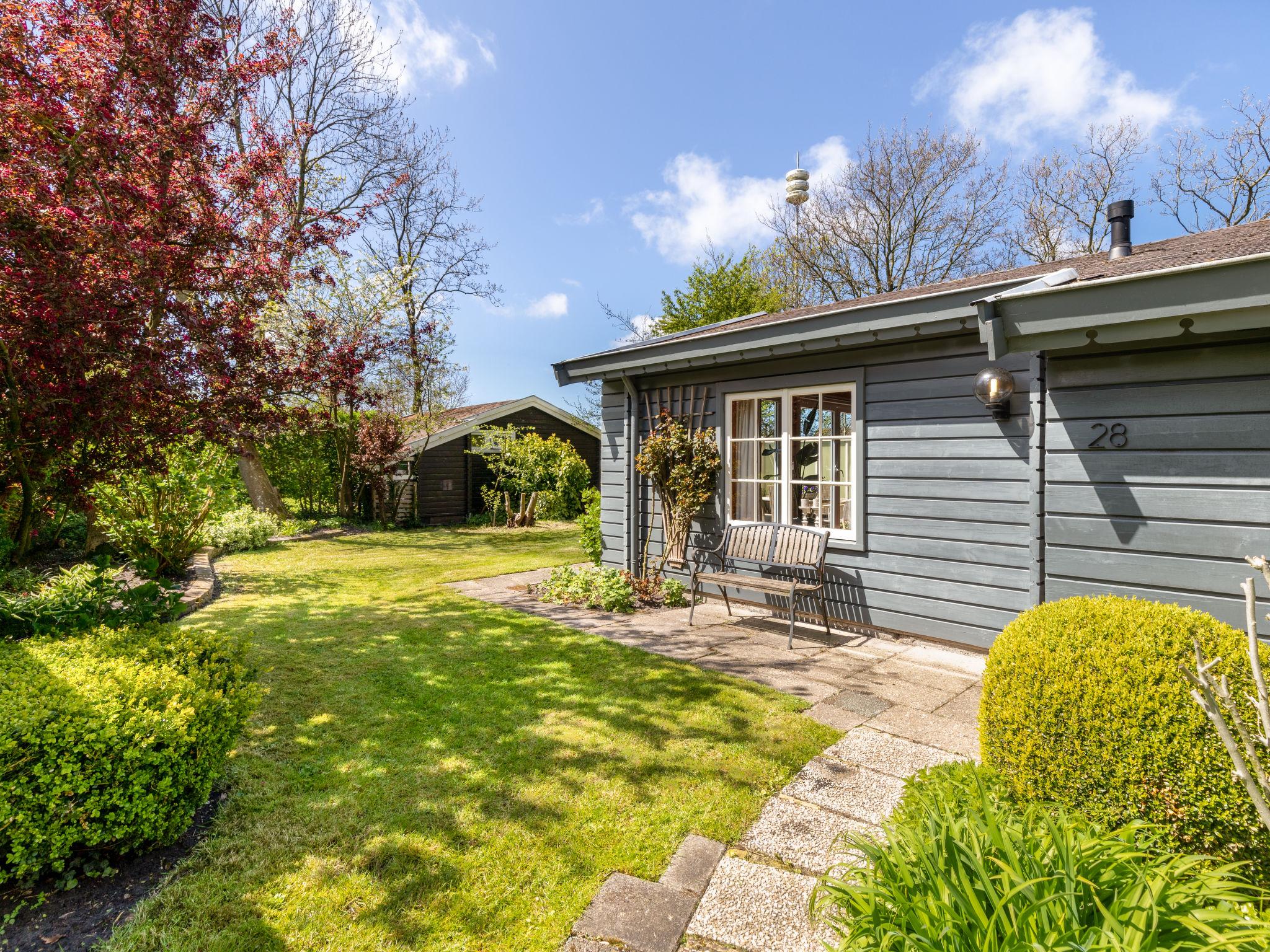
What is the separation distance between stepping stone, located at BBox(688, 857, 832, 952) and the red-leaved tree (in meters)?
4.56

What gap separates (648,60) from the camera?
11711 mm

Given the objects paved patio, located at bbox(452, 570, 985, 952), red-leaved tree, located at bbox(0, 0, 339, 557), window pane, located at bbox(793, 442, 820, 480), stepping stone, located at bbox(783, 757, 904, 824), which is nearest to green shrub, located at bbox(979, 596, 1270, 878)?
stepping stone, located at bbox(783, 757, 904, 824)

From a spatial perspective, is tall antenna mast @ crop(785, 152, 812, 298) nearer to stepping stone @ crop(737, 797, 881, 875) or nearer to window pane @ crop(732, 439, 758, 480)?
window pane @ crop(732, 439, 758, 480)

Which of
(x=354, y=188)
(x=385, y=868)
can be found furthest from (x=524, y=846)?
(x=354, y=188)

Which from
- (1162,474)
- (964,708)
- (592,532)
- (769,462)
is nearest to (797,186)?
(769,462)

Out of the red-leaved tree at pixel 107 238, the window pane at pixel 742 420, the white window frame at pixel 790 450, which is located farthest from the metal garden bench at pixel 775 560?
the red-leaved tree at pixel 107 238

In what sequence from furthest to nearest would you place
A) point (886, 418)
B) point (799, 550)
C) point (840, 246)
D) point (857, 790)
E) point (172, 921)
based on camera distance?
point (840, 246)
point (799, 550)
point (886, 418)
point (857, 790)
point (172, 921)

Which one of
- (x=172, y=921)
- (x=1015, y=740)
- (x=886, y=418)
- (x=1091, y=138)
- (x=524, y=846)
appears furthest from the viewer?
(x=1091, y=138)

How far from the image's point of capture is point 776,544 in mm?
5441

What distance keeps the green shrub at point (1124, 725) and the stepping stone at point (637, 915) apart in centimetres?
119

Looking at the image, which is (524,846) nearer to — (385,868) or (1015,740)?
(385,868)

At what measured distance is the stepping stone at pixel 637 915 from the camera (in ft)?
5.81

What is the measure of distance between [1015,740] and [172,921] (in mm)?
2731

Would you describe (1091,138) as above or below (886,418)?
above
